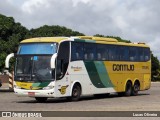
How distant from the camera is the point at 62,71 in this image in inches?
1008

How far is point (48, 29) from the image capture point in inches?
3258

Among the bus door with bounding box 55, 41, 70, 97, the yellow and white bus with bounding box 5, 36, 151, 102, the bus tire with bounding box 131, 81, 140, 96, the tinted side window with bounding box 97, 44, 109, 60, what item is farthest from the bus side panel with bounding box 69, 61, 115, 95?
the bus tire with bounding box 131, 81, 140, 96

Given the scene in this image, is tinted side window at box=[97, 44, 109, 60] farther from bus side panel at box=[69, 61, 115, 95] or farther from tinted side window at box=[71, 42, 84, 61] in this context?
tinted side window at box=[71, 42, 84, 61]

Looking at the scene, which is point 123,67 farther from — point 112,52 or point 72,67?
point 72,67

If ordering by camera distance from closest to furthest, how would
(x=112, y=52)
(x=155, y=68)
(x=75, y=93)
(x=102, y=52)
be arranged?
1. (x=75, y=93)
2. (x=102, y=52)
3. (x=112, y=52)
4. (x=155, y=68)

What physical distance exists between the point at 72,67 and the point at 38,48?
2039 millimetres

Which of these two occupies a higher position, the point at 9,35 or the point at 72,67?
the point at 9,35

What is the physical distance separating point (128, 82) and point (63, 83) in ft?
26.2

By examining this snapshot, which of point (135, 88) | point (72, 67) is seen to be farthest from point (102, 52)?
point (135, 88)

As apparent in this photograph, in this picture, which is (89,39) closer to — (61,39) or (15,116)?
(61,39)

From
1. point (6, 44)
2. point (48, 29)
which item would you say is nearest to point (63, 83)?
point (6, 44)

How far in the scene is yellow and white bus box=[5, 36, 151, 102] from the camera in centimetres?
2500

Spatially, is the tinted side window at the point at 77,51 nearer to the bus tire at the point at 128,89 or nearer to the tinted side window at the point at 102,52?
the tinted side window at the point at 102,52

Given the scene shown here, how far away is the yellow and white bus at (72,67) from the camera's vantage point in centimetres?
2500
